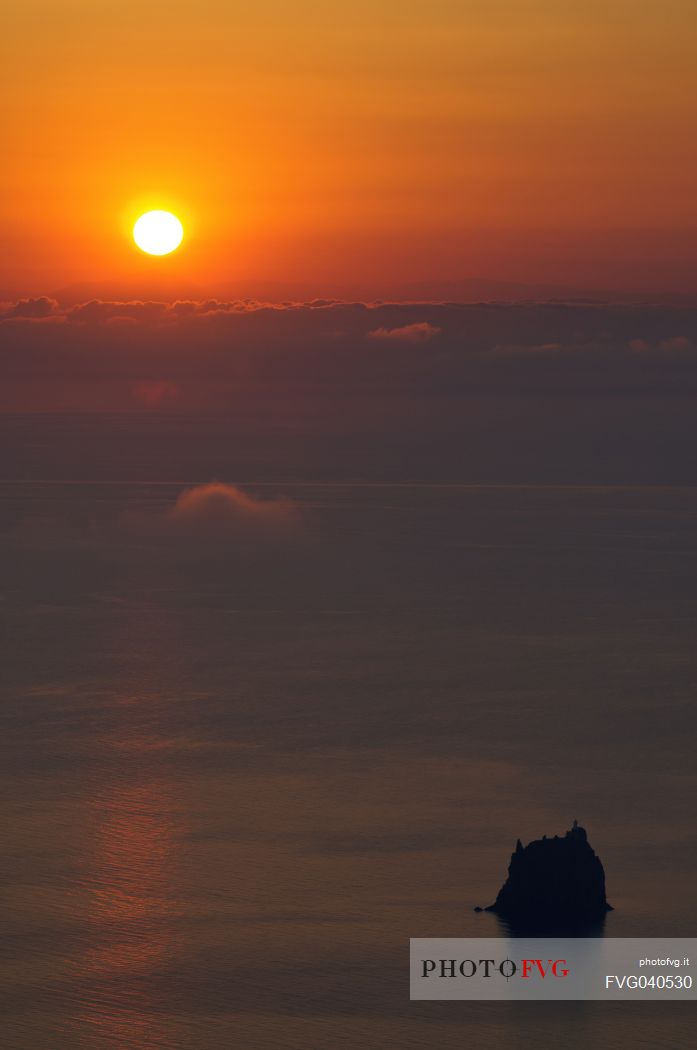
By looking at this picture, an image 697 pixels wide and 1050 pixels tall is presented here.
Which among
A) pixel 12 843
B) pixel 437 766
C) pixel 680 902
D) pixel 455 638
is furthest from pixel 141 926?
pixel 455 638

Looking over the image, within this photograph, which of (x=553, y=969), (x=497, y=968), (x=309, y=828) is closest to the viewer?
(x=497, y=968)

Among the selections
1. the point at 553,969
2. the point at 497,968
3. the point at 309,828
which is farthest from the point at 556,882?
the point at 309,828

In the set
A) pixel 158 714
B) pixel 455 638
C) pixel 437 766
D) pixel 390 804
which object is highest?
pixel 455 638

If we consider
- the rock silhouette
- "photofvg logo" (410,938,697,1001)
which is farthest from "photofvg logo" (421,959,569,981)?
the rock silhouette

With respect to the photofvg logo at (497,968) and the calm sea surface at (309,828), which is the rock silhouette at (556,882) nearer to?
the photofvg logo at (497,968)

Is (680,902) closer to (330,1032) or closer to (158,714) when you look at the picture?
(330,1032)

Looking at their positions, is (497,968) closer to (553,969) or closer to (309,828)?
(553,969)

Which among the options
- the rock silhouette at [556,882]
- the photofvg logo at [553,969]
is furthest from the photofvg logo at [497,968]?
the rock silhouette at [556,882]
